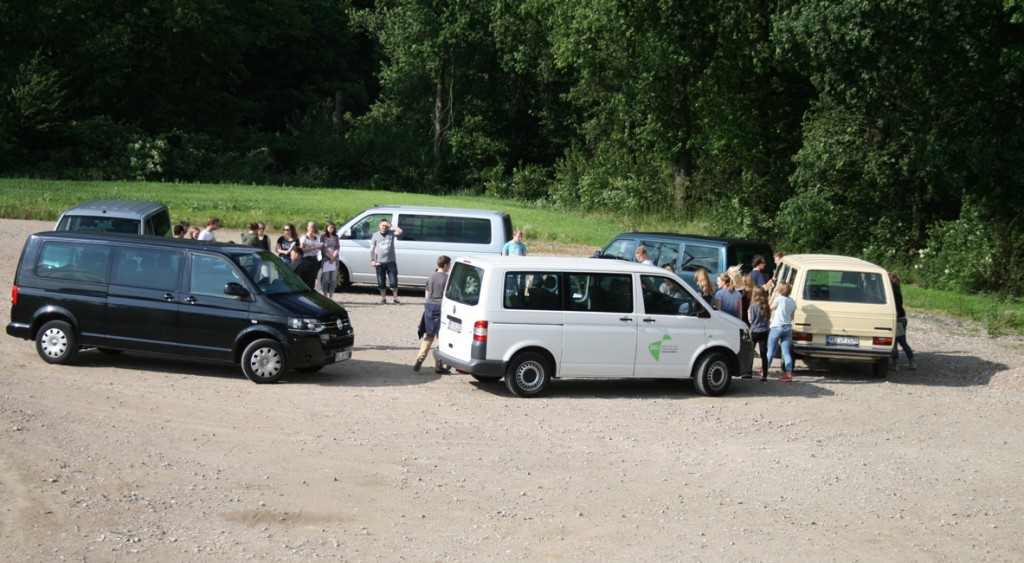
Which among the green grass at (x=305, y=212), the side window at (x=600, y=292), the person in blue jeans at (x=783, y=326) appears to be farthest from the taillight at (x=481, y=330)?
the green grass at (x=305, y=212)

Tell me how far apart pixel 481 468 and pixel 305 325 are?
15.5 ft

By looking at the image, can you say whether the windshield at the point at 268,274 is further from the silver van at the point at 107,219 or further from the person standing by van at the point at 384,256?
the person standing by van at the point at 384,256

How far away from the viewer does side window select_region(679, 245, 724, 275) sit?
20.8 m

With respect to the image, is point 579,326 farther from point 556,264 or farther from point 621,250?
point 621,250

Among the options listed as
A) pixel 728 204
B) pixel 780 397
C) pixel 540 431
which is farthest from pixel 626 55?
pixel 540 431

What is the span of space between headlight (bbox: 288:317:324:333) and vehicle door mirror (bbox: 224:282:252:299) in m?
0.71

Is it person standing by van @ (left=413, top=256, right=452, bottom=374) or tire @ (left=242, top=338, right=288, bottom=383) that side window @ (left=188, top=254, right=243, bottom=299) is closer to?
tire @ (left=242, top=338, right=288, bottom=383)

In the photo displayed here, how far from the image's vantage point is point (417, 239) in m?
24.6

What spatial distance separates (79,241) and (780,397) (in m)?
10.2

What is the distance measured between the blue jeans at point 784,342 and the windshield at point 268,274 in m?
7.07

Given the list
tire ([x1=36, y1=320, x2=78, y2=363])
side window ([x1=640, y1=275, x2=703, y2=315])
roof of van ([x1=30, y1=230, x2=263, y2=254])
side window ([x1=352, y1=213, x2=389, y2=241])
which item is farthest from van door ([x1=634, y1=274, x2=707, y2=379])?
side window ([x1=352, y1=213, x2=389, y2=241])

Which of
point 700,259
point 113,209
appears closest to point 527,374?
point 700,259

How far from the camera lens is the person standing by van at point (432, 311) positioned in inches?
629

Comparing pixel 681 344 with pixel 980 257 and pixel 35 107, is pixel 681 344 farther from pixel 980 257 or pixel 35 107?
pixel 35 107
